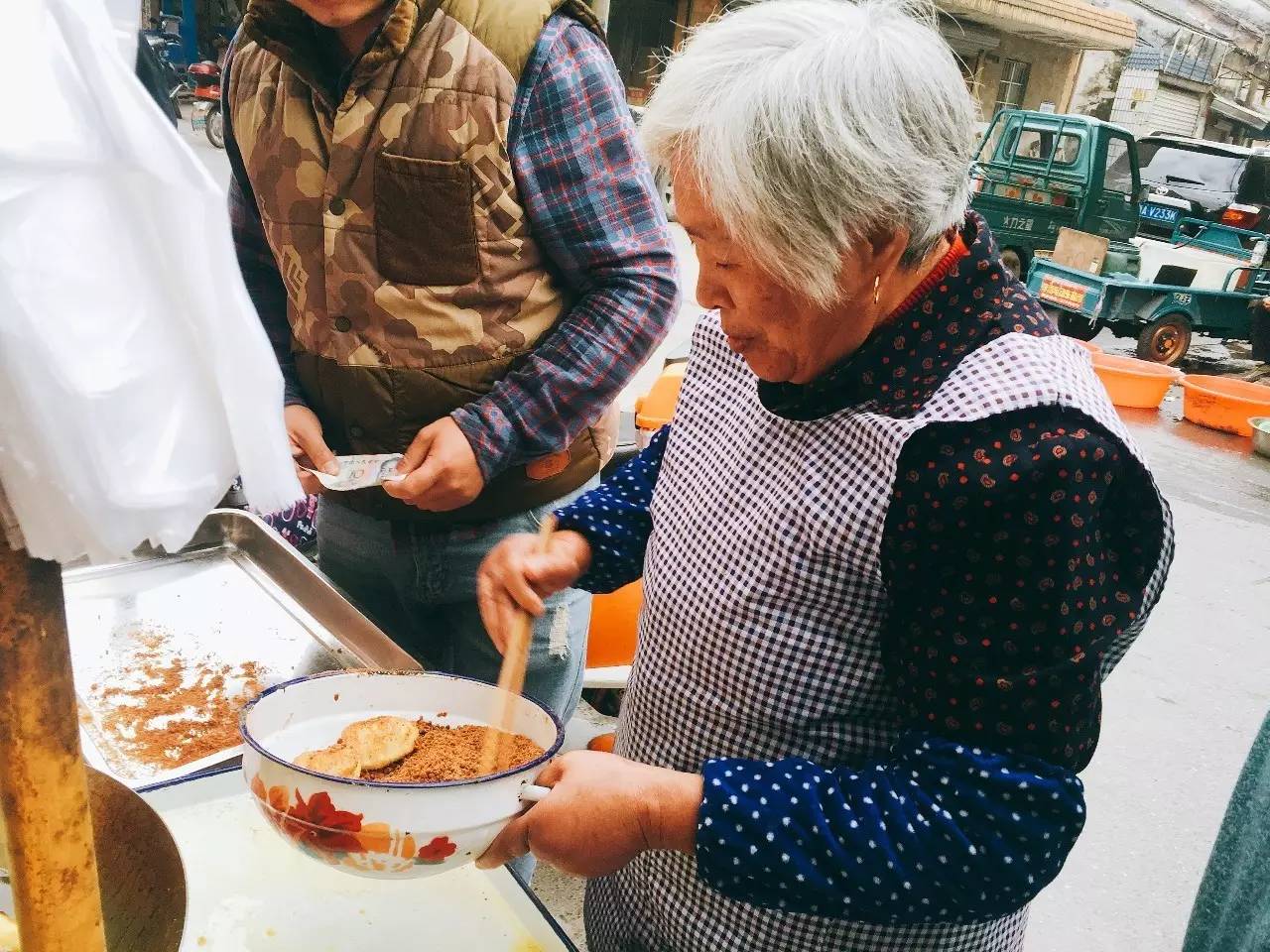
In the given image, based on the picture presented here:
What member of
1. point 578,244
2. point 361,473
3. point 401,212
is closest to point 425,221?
point 401,212

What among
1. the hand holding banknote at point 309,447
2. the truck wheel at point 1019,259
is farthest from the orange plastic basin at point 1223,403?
the hand holding banknote at point 309,447

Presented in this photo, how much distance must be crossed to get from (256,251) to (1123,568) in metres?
1.47

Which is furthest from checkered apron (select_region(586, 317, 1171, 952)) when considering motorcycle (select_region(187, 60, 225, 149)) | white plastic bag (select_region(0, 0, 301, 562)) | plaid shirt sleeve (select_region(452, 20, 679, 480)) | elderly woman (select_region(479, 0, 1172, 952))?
motorcycle (select_region(187, 60, 225, 149))

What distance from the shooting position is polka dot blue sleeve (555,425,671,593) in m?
1.33

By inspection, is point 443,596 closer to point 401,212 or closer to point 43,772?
point 401,212

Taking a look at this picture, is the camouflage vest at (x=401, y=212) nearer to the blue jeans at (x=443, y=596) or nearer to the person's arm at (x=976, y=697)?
the blue jeans at (x=443, y=596)

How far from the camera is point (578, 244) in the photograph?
5.06ft

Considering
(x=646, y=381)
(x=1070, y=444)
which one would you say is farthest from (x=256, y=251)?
(x=646, y=381)

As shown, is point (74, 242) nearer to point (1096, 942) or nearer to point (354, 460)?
point (354, 460)

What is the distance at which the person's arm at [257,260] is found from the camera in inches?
65.8

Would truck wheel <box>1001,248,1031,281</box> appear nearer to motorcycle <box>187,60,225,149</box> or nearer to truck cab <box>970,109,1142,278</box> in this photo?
truck cab <box>970,109,1142,278</box>

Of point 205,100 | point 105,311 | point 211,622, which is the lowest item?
point 205,100

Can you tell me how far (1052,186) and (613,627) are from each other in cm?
963

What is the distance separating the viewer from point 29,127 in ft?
1.15
